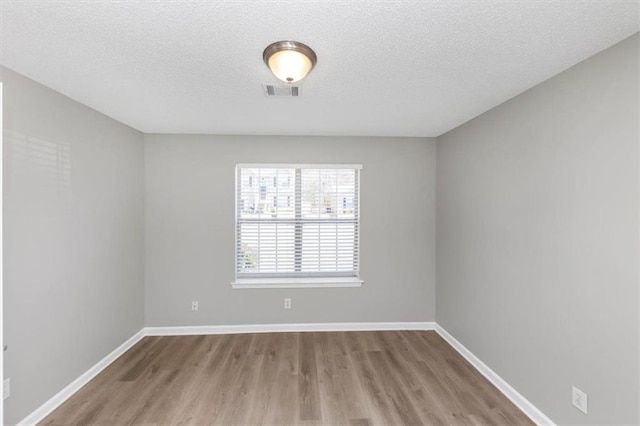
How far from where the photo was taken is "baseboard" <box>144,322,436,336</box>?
346cm

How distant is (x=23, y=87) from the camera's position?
→ 6.34 feet

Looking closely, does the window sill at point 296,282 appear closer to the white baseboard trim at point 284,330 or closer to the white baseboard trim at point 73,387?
the white baseboard trim at point 284,330

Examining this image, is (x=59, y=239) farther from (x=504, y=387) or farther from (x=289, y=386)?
(x=504, y=387)

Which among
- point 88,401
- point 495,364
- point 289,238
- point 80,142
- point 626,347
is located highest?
point 80,142

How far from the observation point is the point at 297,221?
3.62m

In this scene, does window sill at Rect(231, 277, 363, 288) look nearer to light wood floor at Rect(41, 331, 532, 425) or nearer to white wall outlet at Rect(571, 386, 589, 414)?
light wood floor at Rect(41, 331, 532, 425)

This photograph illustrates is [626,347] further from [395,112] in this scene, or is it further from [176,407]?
[176,407]

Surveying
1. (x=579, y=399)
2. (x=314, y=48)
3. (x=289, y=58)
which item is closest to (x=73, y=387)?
(x=289, y=58)

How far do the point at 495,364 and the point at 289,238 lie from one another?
245cm

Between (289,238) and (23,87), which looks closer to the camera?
(23,87)

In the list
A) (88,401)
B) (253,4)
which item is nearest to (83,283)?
(88,401)

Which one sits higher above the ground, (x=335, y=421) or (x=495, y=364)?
(x=495, y=364)

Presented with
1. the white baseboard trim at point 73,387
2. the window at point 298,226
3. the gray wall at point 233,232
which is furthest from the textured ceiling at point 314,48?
the white baseboard trim at point 73,387

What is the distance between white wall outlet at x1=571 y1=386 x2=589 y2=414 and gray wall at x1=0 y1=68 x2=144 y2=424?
3.62 meters
